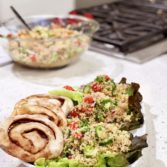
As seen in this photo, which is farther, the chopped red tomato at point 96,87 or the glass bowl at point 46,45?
the glass bowl at point 46,45

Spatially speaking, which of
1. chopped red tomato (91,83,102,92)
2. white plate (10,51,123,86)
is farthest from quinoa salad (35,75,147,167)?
white plate (10,51,123,86)

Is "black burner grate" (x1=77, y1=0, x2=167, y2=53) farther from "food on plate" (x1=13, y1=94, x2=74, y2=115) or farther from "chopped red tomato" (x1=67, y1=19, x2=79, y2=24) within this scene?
"food on plate" (x1=13, y1=94, x2=74, y2=115)

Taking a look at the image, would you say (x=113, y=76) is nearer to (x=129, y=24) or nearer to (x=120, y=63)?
(x=120, y=63)

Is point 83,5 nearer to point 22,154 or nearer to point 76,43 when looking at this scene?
point 76,43

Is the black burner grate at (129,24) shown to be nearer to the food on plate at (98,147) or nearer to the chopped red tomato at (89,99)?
the chopped red tomato at (89,99)

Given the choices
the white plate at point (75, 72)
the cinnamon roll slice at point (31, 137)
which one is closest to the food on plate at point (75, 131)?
the cinnamon roll slice at point (31, 137)

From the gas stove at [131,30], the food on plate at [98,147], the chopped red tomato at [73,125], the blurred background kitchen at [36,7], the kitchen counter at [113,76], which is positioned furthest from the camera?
the blurred background kitchen at [36,7]

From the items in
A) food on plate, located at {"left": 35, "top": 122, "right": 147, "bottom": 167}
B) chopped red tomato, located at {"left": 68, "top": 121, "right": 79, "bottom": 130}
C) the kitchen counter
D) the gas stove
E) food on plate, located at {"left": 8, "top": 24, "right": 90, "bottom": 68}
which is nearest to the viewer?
food on plate, located at {"left": 35, "top": 122, "right": 147, "bottom": 167}
